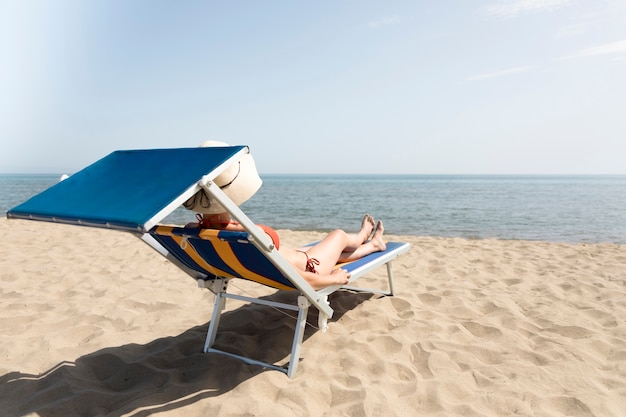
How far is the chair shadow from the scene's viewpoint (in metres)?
2.46

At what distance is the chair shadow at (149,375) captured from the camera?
2459 mm

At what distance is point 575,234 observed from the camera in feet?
36.8

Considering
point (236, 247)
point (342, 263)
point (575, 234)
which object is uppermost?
point (236, 247)

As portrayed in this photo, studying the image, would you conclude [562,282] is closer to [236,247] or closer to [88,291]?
[236,247]

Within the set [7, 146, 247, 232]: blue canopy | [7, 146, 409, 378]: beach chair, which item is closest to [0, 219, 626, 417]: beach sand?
[7, 146, 409, 378]: beach chair

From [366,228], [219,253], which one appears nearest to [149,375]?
[219,253]

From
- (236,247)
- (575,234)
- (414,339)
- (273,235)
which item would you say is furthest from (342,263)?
(575,234)

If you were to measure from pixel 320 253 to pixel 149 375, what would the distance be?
1.40 m

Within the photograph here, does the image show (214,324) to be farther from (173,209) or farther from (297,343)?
(173,209)

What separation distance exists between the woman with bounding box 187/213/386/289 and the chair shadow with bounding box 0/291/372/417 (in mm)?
580

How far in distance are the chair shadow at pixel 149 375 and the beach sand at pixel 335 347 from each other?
0.01 meters

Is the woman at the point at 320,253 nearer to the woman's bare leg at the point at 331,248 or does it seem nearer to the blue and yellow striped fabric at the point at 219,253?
the woman's bare leg at the point at 331,248

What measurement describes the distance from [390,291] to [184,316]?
6.41 feet

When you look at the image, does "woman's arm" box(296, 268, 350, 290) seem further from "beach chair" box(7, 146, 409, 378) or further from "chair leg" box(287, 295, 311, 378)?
"chair leg" box(287, 295, 311, 378)
